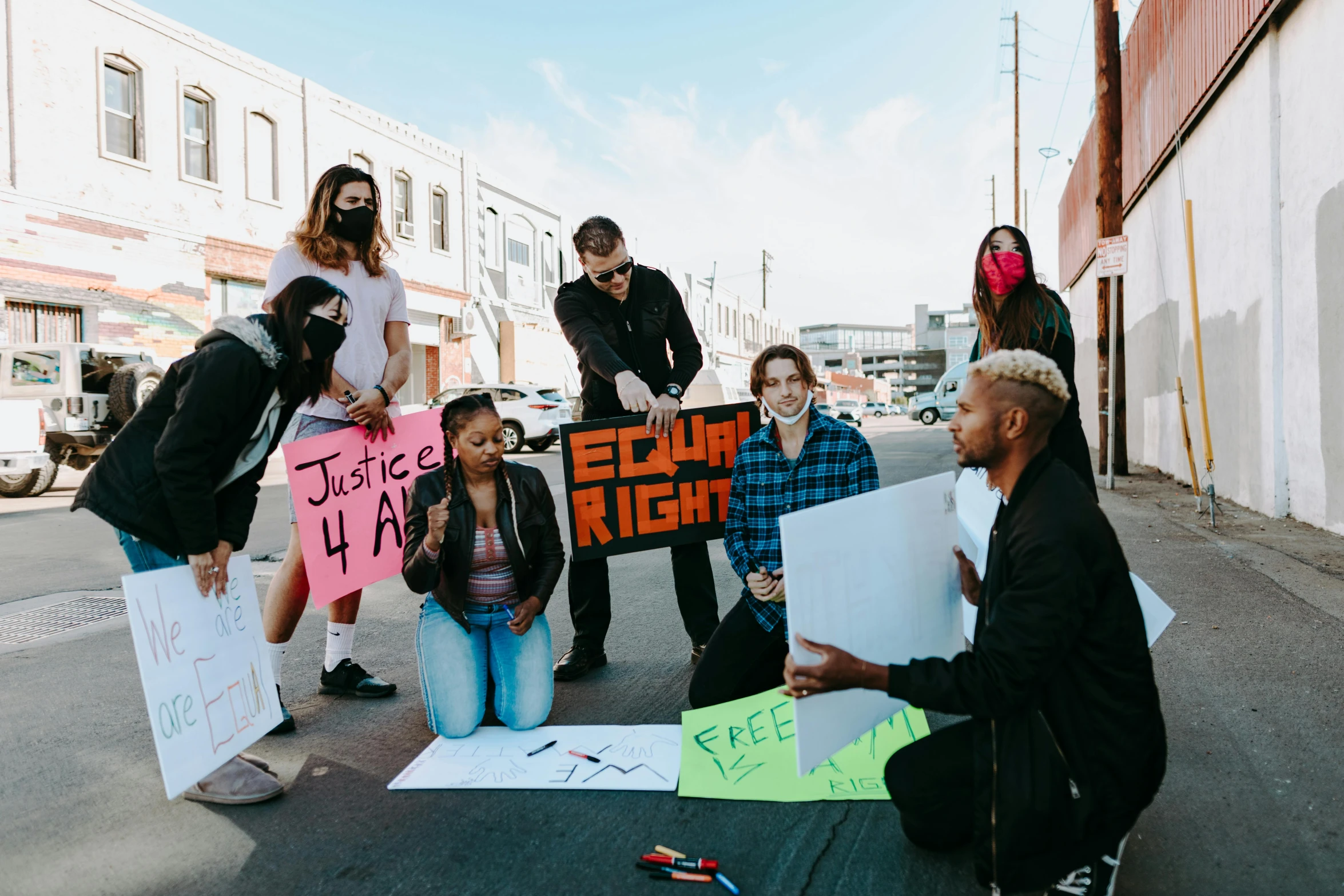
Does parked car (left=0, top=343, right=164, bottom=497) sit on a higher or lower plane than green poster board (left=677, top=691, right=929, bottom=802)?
higher

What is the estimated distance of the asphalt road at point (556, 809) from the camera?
2.33m

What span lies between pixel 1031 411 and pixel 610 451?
94.5 inches

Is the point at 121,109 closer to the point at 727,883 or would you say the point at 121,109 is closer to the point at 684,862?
the point at 684,862

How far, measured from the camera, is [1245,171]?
8.58 metres

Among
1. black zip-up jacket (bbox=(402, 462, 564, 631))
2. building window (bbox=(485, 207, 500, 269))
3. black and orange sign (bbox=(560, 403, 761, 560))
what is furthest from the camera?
building window (bbox=(485, 207, 500, 269))

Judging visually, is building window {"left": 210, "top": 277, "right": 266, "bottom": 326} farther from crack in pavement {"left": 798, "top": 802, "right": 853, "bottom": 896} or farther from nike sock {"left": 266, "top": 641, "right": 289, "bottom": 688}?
crack in pavement {"left": 798, "top": 802, "right": 853, "bottom": 896}

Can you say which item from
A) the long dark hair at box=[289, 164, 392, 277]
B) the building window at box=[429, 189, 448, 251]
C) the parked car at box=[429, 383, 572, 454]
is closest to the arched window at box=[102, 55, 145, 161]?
the parked car at box=[429, 383, 572, 454]

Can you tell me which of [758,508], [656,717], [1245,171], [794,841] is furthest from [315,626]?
[1245,171]

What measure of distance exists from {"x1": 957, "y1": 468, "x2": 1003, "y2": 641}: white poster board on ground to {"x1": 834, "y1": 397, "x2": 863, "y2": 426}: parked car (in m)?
34.7

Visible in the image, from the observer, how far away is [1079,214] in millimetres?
21734

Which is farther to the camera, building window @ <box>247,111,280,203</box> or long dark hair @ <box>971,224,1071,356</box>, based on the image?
building window @ <box>247,111,280,203</box>

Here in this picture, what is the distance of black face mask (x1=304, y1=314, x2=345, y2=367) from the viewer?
2.90m

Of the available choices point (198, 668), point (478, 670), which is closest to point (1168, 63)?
point (478, 670)

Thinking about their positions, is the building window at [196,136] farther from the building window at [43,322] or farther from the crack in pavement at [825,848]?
the crack in pavement at [825,848]
